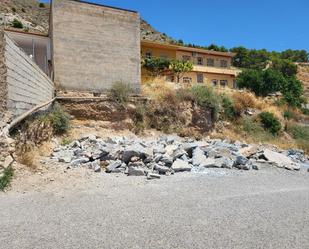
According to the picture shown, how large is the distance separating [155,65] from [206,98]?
37.4 feet

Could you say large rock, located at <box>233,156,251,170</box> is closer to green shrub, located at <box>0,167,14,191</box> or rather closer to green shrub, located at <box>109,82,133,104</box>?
green shrub, located at <box>0,167,14,191</box>

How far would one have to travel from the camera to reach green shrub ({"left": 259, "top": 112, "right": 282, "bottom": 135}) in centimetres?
2022

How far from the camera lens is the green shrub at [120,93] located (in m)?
16.0

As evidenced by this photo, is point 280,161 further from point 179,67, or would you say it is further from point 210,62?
point 210,62

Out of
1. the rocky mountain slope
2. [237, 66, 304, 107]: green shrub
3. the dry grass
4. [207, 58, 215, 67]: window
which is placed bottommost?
the dry grass

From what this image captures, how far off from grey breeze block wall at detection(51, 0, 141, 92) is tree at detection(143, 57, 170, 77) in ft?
31.2

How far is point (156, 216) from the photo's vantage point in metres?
4.92

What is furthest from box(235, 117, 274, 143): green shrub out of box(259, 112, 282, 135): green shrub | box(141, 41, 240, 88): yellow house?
box(141, 41, 240, 88): yellow house

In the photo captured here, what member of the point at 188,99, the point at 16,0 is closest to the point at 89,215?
the point at 188,99

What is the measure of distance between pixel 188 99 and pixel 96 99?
551 cm

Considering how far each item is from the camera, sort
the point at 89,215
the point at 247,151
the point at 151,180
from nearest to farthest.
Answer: the point at 89,215 → the point at 151,180 → the point at 247,151

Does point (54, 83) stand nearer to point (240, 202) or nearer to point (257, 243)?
point (240, 202)

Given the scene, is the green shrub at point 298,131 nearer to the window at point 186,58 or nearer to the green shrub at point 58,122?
the green shrub at point 58,122

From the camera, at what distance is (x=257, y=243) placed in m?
4.02
